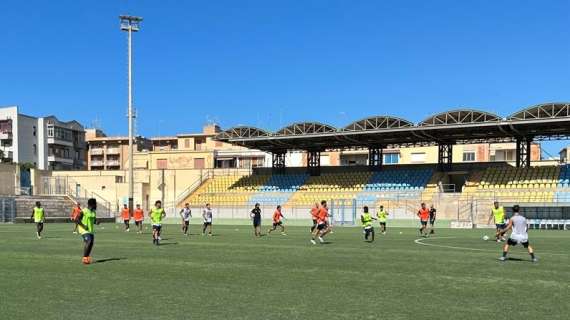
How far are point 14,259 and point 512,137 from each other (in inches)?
1962

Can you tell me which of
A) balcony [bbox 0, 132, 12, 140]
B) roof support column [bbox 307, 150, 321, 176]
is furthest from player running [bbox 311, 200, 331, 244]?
balcony [bbox 0, 132, 12, 140]

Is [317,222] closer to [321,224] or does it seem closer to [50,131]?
[321,224]

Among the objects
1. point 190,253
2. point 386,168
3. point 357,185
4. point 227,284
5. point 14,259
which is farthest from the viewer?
point 386,168

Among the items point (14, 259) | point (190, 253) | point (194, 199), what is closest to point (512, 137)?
point (194, 199)

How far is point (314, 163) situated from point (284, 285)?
5752cm

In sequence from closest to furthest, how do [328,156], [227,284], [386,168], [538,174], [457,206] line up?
[227,284] < [457,206] < [538,174] < [386,168] < [328,156]

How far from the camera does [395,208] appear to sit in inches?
2084

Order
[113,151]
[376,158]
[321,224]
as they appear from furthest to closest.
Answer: [113,151]
[376,158]
[321,224]

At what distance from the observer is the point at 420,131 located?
5656 centimetres

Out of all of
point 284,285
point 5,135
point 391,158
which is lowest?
point 284,285

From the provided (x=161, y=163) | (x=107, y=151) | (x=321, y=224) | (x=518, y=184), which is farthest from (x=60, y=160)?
(x=321, y=224)

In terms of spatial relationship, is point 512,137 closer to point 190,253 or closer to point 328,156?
point 328,156

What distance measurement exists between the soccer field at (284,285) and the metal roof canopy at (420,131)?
3240 centimetres

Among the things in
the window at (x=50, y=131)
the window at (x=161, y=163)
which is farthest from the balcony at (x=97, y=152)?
the window at (x=161, y=163)
